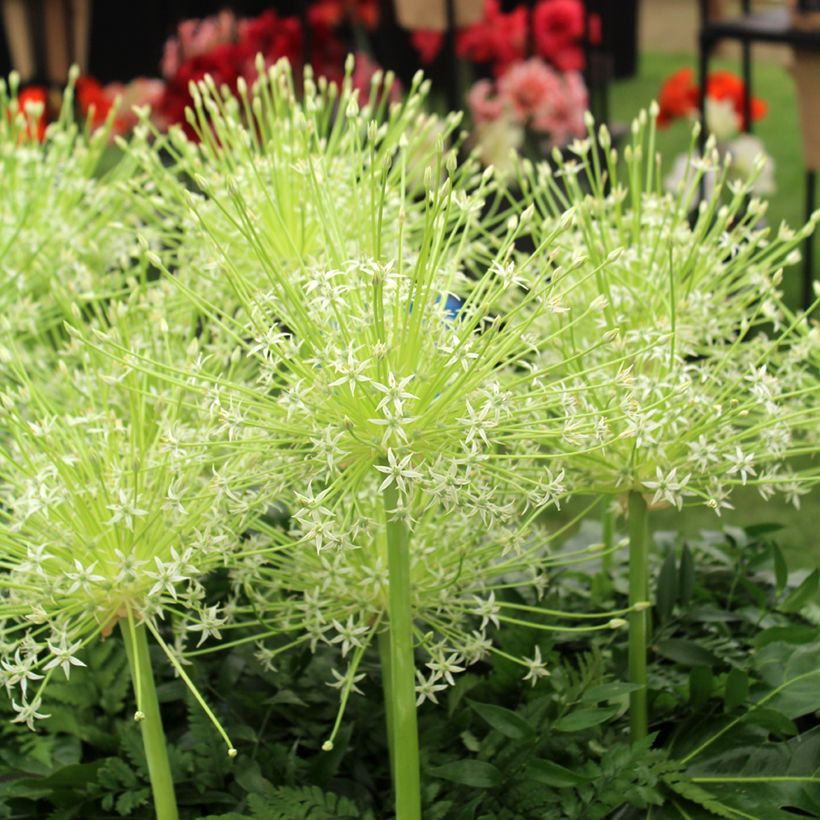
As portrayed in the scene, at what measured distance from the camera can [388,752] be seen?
1316 millimetres

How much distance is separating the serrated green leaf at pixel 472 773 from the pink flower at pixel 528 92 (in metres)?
3.41

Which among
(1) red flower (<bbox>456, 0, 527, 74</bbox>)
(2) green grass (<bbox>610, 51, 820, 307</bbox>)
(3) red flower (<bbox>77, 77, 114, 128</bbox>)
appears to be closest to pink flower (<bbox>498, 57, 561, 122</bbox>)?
(1) red flower (<bbox>456, 0, 527, 74</bbox>)

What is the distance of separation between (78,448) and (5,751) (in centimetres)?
38

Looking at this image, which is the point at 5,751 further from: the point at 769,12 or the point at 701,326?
the point at 769,12

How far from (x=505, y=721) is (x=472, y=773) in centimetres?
6

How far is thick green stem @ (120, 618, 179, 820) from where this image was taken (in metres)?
1.13

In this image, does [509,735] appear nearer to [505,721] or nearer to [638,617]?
[505,721]

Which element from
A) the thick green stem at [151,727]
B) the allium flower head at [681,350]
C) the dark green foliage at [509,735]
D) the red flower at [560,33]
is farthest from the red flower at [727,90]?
the thick green stem at [151,727]

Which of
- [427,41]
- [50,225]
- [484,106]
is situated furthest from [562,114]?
[50,225]

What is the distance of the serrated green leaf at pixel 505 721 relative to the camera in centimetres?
118

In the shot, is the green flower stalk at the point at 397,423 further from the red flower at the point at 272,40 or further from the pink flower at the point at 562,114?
the pink flower at the point at 562,114

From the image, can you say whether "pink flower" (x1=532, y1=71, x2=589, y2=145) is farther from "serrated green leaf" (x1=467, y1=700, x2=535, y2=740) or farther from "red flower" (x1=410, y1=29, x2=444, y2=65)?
"serrated green leaf" (x1=467, y1=700, x2=535, y2=740)

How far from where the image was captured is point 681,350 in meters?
1.25

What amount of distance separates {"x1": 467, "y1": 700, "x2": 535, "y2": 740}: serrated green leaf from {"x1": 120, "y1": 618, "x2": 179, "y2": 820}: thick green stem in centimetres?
28
